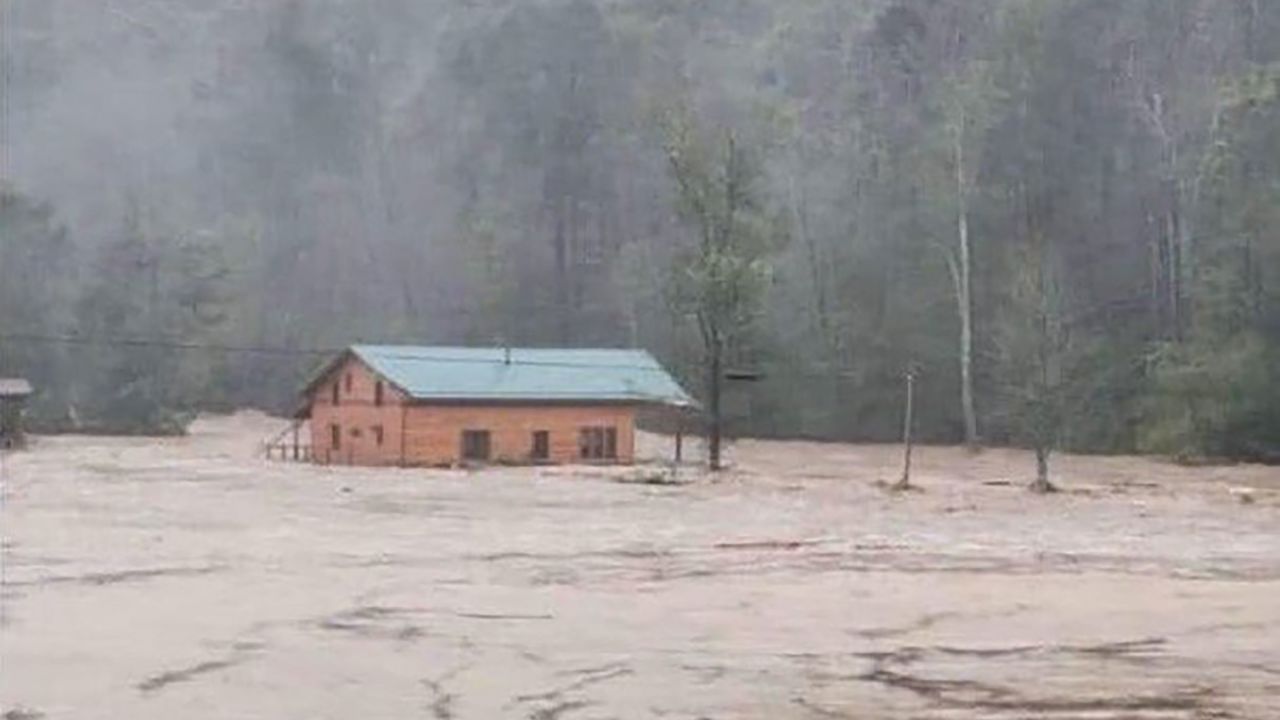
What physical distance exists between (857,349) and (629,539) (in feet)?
115

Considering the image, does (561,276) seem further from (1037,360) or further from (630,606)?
(630,606)

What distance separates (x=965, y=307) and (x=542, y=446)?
1583cm

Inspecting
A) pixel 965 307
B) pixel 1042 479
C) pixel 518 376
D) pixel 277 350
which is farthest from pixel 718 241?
pixel 277 350

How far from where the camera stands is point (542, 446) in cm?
4500

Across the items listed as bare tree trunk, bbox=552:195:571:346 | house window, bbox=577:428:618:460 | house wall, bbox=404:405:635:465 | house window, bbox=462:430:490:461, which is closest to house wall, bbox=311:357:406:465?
house wall, bbox=404:405:635:465

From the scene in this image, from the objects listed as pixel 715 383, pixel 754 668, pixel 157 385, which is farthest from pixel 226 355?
pixel 754 668

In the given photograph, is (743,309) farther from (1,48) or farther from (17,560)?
(1,48)

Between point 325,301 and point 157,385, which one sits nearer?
point 157,385

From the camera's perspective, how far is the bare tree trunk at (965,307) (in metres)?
54.2

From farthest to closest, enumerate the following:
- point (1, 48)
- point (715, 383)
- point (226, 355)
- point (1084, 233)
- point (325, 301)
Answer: point (1, 48), point (325, 301), point (226, 355), point (1084, 233), point (715, 383)

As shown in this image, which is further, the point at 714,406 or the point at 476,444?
the point at 714,406

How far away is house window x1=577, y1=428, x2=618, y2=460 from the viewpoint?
1791 inches

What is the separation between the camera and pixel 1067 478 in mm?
41000

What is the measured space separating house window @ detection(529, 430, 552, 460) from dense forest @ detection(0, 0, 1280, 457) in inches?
194
